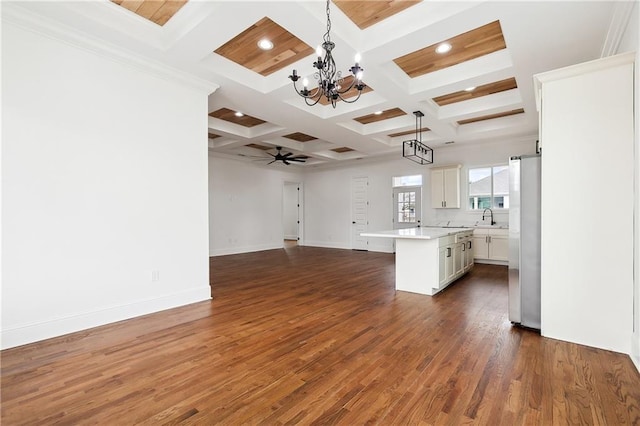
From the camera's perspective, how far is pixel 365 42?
334 centimetres

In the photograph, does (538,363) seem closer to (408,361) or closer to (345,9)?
(408,361)

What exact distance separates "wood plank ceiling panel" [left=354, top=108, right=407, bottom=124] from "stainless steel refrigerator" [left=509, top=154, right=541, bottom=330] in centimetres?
300

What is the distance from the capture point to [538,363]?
2.41 metres

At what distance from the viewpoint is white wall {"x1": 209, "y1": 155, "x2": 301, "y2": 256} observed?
8680mm

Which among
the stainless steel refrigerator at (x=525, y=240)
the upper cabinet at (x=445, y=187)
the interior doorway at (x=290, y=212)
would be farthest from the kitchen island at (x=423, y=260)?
the interior doorway at (x=290, y=212)

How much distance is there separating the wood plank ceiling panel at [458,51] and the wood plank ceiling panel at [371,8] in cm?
79

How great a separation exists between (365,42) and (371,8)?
408 mm

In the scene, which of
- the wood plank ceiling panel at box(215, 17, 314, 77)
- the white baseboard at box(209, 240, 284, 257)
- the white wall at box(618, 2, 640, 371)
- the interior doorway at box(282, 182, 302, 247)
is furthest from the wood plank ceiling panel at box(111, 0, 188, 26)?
the interior doorway at box(282, 182, 302, 247)

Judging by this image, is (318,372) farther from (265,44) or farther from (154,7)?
(154,7)

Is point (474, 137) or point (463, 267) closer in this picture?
point (463, 267)

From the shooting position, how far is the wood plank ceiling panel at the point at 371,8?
2.87 meters

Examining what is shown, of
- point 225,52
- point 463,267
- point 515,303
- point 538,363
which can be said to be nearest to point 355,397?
point 538,363

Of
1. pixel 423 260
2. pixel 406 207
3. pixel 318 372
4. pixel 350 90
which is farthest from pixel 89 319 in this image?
pixel 406 207

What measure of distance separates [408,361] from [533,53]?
354 centimetres
